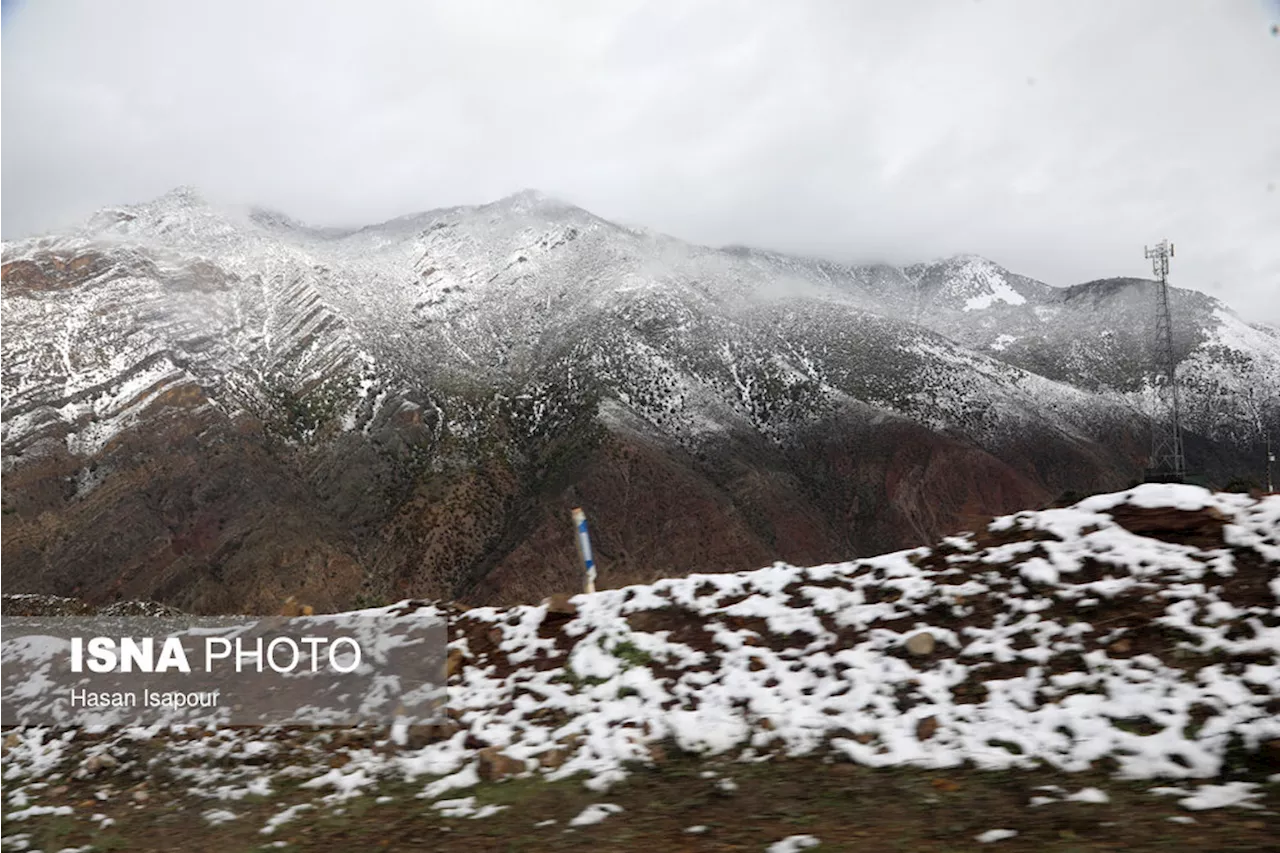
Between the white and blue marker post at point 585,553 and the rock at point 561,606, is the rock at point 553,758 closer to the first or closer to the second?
the rock at point 561,606

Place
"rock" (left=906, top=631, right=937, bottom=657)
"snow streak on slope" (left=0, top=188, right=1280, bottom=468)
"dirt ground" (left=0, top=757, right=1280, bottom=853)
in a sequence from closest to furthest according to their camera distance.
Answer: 1. "dirt ground" (left=0, top=757, right=1280, bottom=853)
2. "rock" (left=906, top=631, right=937, bottom=657)
3. "snow streak on slope" (left=0, top=188, right=1280, bottom=468)

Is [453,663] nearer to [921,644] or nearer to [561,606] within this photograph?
[561,606]

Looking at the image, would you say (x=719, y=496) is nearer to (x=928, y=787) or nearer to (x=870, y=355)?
(x=870, y=355)

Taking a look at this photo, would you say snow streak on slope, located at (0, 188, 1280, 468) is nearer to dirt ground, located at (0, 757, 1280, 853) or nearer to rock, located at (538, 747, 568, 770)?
rock, located at (538, 747, 568, 770)

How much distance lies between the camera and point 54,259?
15938 cm

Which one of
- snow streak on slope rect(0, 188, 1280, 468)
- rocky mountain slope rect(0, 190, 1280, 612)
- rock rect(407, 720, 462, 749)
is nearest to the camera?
rock rect(407, 720, 462, 749)

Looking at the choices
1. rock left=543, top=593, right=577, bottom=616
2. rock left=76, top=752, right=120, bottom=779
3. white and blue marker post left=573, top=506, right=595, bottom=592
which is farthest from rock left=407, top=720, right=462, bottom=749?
rock left=76, top=752, right=120, bottom=779

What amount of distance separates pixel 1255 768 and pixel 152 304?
6967 inches

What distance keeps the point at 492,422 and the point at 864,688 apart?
443 ft

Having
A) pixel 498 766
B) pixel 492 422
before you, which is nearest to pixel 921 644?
pixel 498 766

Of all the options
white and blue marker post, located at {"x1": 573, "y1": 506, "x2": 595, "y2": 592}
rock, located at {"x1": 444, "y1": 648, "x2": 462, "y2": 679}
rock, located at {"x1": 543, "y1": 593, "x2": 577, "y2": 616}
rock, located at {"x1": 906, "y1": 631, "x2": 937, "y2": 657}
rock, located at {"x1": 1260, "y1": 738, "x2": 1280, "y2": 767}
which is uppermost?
white and blue marker post, located at {"x1": 573, "y1": 506, "x2": 595, "y2": 592}

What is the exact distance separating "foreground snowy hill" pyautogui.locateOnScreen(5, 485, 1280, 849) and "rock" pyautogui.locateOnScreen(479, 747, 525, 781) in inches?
0.7

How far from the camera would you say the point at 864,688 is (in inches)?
284

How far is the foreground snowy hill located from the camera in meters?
6.04
